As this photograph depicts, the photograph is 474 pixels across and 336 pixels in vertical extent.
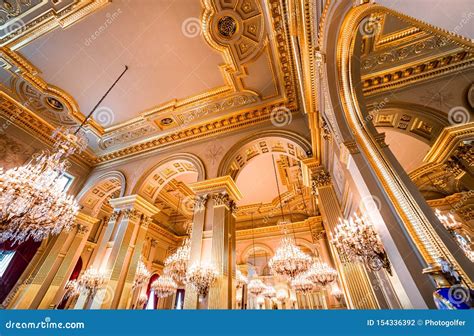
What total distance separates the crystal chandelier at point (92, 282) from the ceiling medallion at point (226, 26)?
25.8ft

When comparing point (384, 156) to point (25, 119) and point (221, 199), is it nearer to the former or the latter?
point (221, 199)

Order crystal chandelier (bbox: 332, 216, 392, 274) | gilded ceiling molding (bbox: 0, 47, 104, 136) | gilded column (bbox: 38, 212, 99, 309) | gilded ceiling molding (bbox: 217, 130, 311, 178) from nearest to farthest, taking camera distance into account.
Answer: crystal chandelier (bbox: 332, 216, 392, 274) → gilded ceiling molding (bbox: 0, 47, 104, 136) → gilded ceiling molding (bbox: 217, 130, 311, 178) → gilded column (bbox: 38, 212, 99, 309)

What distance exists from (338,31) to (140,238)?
26.6 ft

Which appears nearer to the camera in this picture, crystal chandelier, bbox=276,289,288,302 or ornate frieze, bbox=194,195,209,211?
ornate frieze, bbox=194,195,209,211

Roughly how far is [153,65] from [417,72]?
7.47 meters

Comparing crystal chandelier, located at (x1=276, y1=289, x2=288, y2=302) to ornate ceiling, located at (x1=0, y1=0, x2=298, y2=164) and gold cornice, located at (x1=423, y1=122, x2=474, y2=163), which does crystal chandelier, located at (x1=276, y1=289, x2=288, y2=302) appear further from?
gold cornice, located at (x1=423, y1=122, x2=474, y2=163)

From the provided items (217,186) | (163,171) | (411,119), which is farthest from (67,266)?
(411,119)

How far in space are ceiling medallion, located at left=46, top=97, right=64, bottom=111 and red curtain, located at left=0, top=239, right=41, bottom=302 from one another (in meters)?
4.85

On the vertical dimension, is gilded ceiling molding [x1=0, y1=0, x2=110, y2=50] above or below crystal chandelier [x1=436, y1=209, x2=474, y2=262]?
above

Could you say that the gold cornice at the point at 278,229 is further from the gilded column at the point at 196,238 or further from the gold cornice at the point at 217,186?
the gilded column at the point at 196,238

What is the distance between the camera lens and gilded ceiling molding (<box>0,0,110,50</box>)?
17.0 feet

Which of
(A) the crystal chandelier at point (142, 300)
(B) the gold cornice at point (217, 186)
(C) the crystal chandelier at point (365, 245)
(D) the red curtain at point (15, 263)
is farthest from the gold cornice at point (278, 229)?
(D) the red curtain at point (15, 263)

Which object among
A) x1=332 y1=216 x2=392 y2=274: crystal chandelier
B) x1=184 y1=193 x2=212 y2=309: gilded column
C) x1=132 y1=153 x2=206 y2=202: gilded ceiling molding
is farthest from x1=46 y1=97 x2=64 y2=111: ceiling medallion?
x1=332 y1=216 x2=392 y2=274: crystal chandelier

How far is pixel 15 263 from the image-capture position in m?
7.02
